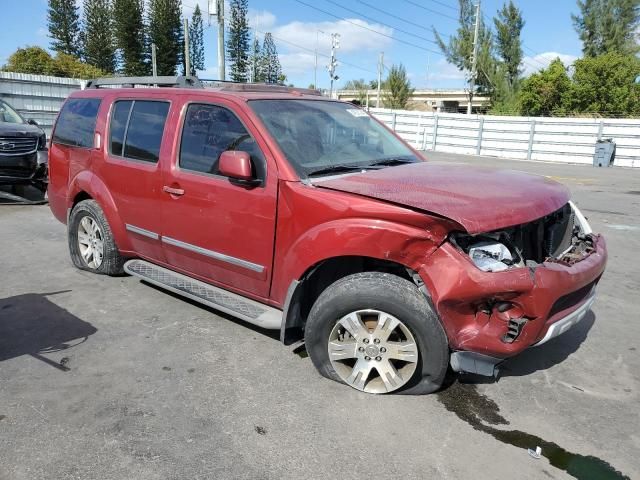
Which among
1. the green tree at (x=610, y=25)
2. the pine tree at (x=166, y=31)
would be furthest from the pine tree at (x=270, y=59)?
the green tree at (x=610, y=25)

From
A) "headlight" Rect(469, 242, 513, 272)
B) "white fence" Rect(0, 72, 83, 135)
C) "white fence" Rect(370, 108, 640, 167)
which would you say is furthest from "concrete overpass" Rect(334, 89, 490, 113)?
"headlight" Rect(469, 242, 513, 272)

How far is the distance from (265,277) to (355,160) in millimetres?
1104

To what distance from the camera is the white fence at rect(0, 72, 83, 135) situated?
15.4 m

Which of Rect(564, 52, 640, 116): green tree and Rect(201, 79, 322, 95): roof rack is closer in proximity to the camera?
Rect(201, 79, 322, 95): roof rack

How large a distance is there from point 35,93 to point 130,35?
53.0m

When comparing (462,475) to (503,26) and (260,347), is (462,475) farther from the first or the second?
(503,26)

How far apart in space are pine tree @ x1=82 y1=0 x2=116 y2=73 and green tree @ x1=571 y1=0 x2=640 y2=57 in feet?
170

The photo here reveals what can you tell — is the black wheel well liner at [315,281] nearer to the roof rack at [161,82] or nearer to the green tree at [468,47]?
the roof rack at [161,82]

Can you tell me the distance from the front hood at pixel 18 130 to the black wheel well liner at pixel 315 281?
8.04 meters

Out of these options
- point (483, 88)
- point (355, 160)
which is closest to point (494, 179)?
point (355, 160)

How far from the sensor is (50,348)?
12.6 ft

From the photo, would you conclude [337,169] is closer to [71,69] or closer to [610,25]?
[610,25]

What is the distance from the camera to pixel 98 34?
6322 cm

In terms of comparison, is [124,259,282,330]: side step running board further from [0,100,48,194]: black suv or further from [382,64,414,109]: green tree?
[382,64,414,109]: green tree
